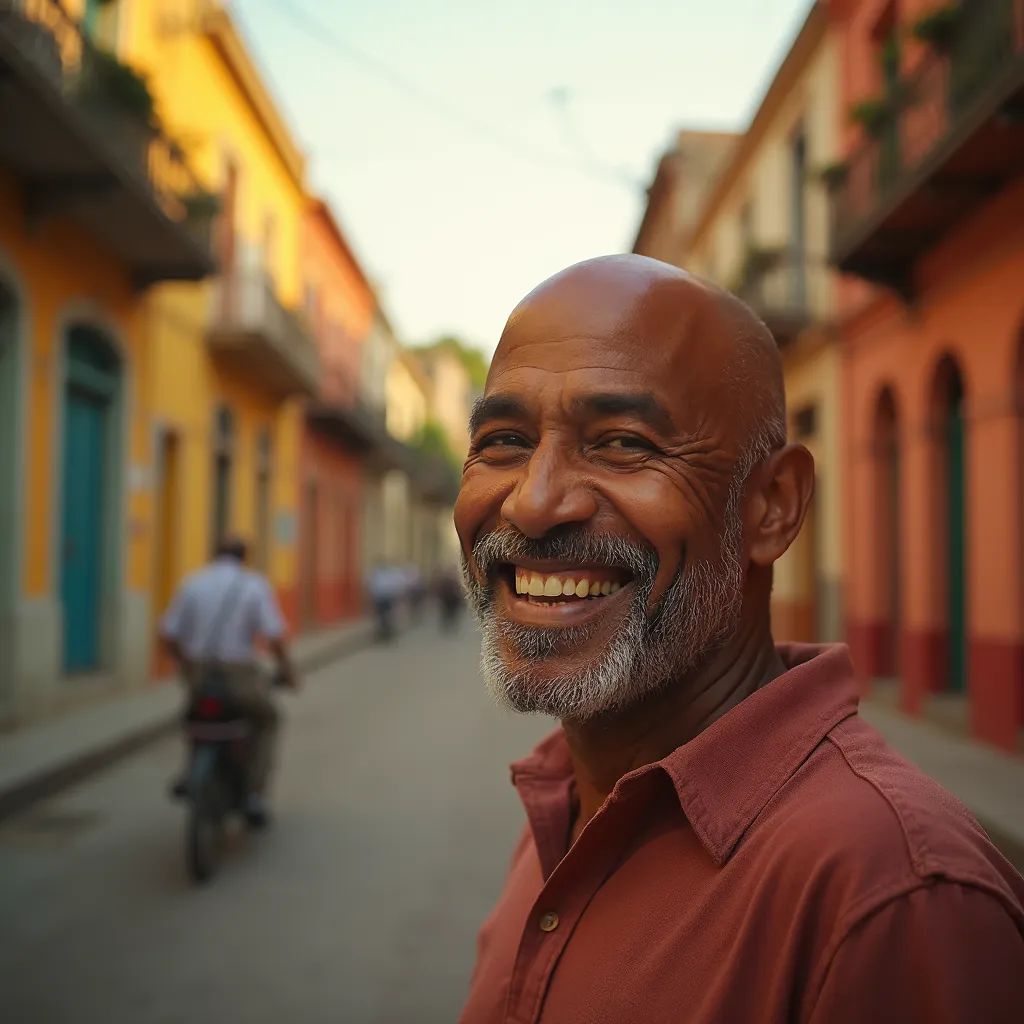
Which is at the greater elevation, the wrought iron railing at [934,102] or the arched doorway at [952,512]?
the wrought iron railing at [934,102]

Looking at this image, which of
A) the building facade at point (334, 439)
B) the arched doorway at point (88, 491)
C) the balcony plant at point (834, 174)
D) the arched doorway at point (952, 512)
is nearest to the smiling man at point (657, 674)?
the arched doorway at point (952, 512)

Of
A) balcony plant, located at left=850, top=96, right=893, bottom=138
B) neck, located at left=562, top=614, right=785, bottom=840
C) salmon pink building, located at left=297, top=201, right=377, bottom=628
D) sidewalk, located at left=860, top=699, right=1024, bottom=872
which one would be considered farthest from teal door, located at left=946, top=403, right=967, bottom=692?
salmon pink building, located at left=297, top=201, right=377, bottom=628

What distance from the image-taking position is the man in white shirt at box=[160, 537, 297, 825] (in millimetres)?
6375

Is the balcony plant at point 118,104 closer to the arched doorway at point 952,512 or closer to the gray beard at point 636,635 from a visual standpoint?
the arched doorway at point 952,512

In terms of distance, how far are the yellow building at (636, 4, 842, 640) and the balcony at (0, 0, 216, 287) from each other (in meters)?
7.24

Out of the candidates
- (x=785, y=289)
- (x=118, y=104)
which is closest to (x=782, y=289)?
(x=785, y=289)

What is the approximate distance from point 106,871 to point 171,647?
1.44 meters

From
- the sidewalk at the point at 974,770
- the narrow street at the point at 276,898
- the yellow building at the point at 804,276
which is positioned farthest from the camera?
the yellow building at the point at 804,276

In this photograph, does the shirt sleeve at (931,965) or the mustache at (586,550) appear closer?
the shirt sleeve at (931,965)

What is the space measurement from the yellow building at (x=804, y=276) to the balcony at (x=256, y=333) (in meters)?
6.95

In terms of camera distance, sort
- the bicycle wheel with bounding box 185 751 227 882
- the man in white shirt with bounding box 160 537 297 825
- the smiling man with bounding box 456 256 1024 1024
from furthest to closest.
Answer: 1. the man in white shirt with bounding box 160 537 297 825
2. the bicycle wheel with bounding box 185 751 227 882
3. the smiling man with bounding box 456 256 1024 1024

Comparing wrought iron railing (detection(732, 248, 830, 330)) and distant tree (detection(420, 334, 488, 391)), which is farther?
distant tree (detection(420, 334, 488, 391))

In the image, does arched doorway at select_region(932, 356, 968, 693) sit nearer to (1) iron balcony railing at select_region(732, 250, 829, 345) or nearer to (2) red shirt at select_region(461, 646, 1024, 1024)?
(1) iron balcony railing at select_region(732, 250, 829, 345)

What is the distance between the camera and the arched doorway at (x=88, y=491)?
11.4m
